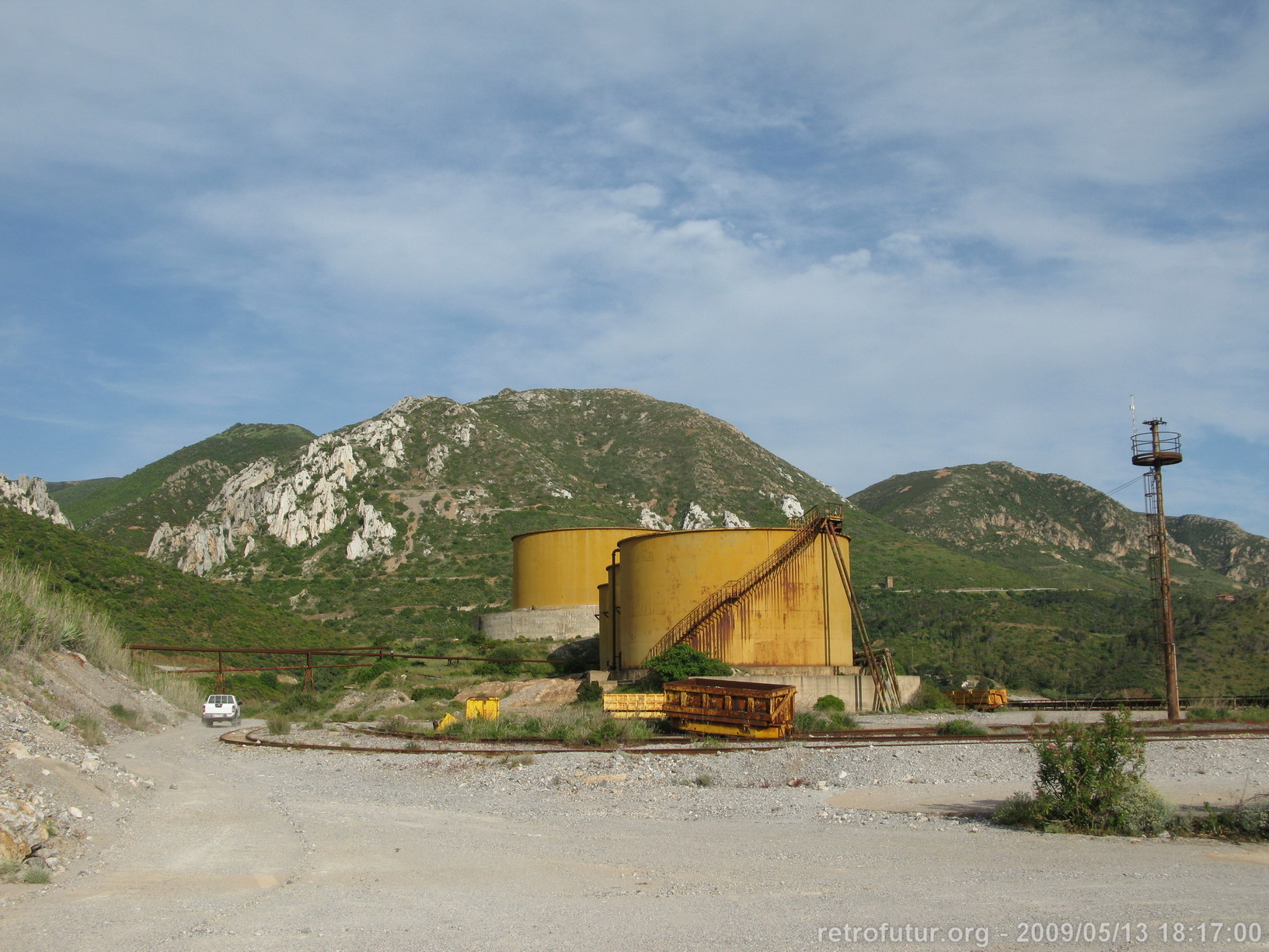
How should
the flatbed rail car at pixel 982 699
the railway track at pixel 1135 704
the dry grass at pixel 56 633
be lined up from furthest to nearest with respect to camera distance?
the flatbed rail car at pixel 982 699 < the railway track at pixel 1135 704 < the dry grass at pixel 56 633

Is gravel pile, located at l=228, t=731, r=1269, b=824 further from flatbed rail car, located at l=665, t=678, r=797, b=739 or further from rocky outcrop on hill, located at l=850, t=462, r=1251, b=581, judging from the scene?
rocky outcrop on hill, located at l=850, t=462, r=1251, b=581

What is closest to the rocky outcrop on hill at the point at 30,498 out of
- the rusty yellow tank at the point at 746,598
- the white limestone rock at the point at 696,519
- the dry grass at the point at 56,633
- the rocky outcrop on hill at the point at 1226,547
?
the dry grass at the point at 56,633

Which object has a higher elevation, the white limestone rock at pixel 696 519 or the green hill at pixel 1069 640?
the white limestone rock at pixel 696 519

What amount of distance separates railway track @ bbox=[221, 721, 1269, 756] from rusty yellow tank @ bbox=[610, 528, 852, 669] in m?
9.02

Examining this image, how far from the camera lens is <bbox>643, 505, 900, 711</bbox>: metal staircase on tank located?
3228cm

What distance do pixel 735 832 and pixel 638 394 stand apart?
119 metres

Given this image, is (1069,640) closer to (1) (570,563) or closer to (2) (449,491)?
(1) (570,563)

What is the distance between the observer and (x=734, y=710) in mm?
21141

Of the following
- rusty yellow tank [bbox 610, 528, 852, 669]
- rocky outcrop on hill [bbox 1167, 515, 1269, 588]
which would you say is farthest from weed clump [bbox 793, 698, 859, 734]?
rocky outcrop on hill [bbox 1167, 515, 1269, 588]

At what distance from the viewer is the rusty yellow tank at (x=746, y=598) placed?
3225cm

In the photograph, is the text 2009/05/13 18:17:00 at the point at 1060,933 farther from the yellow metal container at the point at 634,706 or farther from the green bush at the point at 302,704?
the green bush at the point at 302,704

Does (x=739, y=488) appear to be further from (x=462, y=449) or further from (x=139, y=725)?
(x=139, y=725)

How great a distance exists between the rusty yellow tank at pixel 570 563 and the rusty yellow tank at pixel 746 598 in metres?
13.9

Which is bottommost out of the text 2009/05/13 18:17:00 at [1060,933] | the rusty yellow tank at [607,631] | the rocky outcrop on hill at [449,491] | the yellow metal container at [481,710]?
the yellow metal container at [481,710]
